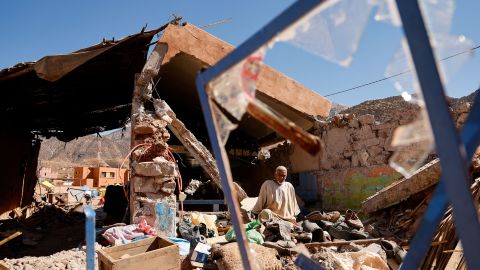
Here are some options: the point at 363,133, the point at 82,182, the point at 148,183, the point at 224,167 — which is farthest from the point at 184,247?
the point at 82,182

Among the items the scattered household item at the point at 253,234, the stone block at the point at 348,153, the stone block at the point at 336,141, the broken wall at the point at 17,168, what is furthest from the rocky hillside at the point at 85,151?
the scattered household item at the point at 253,234

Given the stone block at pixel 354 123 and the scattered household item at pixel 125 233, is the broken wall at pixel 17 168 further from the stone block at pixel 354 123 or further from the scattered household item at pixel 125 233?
the stone block at pixel 354 123

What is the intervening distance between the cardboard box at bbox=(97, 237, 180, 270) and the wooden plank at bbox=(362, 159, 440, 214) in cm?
456

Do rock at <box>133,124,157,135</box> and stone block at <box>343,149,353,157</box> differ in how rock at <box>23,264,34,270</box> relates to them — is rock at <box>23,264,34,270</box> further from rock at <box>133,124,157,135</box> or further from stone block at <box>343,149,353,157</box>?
stone block at <box>343,149,353,157</box>

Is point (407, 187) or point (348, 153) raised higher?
point (348, 153)

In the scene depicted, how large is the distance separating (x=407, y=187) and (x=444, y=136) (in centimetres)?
591

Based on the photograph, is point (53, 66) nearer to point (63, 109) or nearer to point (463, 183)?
point (63, 109)

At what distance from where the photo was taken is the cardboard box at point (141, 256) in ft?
9.36

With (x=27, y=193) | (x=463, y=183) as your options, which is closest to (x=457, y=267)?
(x=463, y=183)

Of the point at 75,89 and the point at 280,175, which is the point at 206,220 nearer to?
the point at 280,175

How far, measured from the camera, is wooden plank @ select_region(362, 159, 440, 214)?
5.70 metres

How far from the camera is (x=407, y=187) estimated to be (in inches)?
236

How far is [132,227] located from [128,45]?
3029 mm

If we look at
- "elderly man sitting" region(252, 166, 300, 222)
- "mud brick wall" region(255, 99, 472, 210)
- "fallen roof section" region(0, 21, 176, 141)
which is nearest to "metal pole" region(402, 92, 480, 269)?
"elderly man sitting" region(252, 166, 300, 222)
